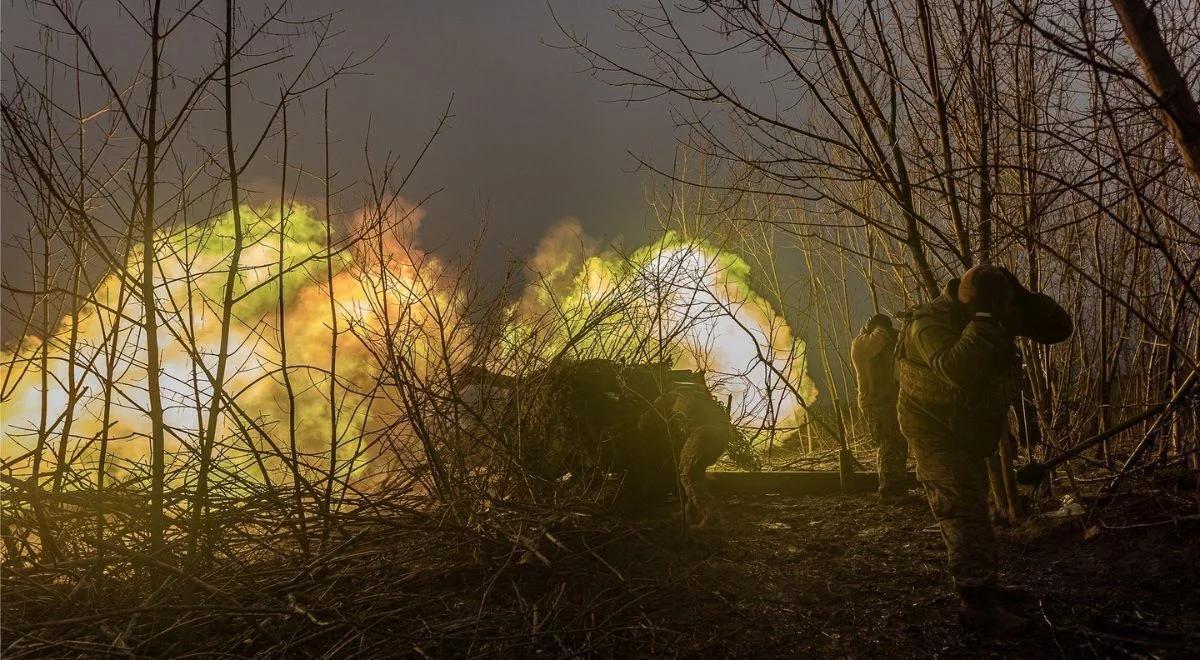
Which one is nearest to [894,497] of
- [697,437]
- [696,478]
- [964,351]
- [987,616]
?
[696,478]

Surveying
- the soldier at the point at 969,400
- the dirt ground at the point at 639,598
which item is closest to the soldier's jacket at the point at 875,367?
the dirt ground at the point at 639,598

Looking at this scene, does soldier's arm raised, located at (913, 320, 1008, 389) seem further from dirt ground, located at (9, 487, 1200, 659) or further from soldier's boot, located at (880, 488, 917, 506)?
soldier's boot, located at (880, 488, 917, 506)

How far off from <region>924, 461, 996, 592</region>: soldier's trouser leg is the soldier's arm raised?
0.53m

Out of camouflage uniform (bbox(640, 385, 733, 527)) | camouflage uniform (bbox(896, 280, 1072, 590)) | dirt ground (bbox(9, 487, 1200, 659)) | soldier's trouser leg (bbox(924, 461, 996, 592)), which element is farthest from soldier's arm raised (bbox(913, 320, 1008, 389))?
camouflage uniform (bbox(640, 385, 733, 527))

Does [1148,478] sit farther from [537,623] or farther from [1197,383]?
[537,623]

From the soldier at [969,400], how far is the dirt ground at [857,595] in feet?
1.01

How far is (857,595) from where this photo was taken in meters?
4.26

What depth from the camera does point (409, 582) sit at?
438 centimetres

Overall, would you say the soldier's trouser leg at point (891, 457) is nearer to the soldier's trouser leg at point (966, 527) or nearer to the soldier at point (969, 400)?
the soldier at point (969, 400)

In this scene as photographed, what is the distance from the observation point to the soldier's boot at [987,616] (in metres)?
3.34

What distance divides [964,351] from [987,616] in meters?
1.29

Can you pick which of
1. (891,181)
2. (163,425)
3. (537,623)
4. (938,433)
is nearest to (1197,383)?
(938,433)

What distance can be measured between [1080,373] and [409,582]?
20.4ft

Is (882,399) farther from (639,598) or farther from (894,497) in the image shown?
(639,598)
